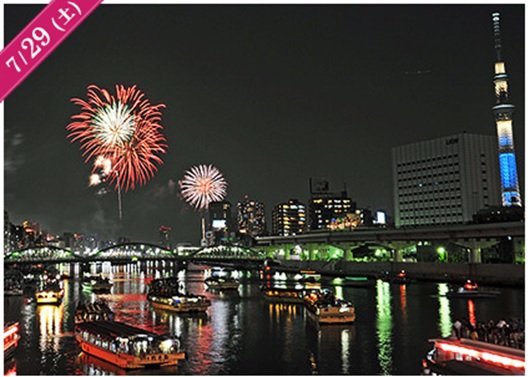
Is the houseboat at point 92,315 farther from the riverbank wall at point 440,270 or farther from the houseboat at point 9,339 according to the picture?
the riverbank wall at point 440,270

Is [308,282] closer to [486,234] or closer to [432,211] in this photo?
[486,234]

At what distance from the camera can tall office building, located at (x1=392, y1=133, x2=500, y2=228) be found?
15988cm

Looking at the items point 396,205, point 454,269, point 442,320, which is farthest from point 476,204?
point 442,320

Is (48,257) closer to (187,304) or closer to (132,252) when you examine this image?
(132,252)

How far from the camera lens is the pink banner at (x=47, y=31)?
738cm

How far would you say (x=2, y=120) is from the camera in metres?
11.4

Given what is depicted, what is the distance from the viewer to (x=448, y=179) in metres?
165

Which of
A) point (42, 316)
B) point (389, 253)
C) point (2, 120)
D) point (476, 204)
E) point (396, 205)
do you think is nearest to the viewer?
point (2, 120)

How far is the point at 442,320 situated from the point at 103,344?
30.3 meters

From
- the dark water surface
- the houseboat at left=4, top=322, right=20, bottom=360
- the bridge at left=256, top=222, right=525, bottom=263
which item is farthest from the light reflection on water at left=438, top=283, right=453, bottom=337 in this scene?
the houseboat at left=4, top=322, right=20, bottom=360

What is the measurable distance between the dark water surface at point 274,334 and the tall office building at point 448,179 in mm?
92559

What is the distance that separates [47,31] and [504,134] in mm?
157659

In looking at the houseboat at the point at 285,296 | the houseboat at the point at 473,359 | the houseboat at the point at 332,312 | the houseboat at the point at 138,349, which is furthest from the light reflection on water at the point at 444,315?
the houseboat at the point at 138,349

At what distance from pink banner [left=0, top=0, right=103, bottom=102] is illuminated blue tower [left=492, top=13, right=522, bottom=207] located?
152m
